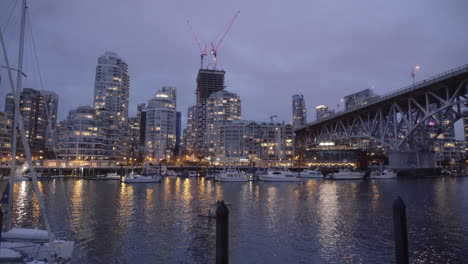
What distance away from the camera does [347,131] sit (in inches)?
5030

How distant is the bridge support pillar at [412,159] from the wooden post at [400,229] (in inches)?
3651

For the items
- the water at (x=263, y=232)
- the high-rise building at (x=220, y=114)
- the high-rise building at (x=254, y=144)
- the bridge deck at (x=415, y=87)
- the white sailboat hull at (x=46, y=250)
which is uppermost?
the high-rise building at (x=220, y=114)

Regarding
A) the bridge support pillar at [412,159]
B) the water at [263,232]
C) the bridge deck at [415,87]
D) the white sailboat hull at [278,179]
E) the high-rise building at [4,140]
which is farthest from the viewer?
the high-rise building at [4,140]

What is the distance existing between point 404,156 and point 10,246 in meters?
101

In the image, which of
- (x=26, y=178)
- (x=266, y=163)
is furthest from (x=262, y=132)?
(x=26, y=178)

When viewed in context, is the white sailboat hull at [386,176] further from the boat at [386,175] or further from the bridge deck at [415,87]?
the bridge deck at [415,87]

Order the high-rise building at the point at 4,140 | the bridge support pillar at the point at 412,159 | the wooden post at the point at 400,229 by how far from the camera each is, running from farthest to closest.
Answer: the high-rise building at the point at 4,140, the bridge support pillar at the point at 412,159, the wooden post at the point at 400,229

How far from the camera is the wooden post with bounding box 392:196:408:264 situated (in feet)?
37.9

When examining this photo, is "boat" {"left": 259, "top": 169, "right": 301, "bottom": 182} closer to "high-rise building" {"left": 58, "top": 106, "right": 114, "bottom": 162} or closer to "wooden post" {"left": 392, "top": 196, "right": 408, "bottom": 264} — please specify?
"wooden post" {"left": 392, "top": 196, "right": 408, "bottom": 264}

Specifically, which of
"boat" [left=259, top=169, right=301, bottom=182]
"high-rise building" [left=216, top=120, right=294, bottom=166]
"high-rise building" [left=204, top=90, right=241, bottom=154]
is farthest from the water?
"high-rise building" [left=204, top=90, right=241, bottom=154]

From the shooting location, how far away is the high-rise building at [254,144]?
163500mm

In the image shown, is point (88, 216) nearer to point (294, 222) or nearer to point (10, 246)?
point (10, 246)

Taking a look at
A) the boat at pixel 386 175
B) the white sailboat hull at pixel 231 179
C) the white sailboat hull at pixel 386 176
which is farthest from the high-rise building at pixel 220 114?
the white sailboat hull at pixel 386 176

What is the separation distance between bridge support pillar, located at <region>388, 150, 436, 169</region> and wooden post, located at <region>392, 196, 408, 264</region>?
92.7 m
